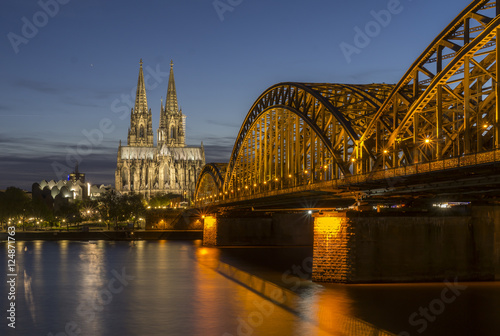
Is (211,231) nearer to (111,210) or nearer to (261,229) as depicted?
(261,229)

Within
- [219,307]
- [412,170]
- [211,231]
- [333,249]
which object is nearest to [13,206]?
[211,231]

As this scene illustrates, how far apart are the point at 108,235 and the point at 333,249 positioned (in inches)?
3800

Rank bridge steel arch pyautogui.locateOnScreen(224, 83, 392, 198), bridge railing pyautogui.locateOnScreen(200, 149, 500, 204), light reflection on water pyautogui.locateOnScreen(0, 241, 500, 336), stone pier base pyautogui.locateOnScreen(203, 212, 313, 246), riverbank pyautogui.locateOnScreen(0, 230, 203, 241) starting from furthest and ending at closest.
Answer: riverbank pyautogui.locateOnScreen(0, 230, 203, 241) → stone pier base pyautogui.locateOnScreen(203, 212, 313, 246) → bridge steel arch pyautogui.locateOnScreen(224, 83, 392, 198) → light reflection on water pyautogui.locateOnScreen(0, 241, 500, 336) → bridge railing pyautogui.locateOnScreen(200, 149, 500, 204)

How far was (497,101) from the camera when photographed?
37125mm

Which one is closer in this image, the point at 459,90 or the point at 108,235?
the point at 459,90

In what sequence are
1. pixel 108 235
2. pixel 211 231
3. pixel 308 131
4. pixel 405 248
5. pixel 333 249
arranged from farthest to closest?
pixel 108 235
pixel 211 231
pixel 308 131
pixel 333 249
pixel 405 248

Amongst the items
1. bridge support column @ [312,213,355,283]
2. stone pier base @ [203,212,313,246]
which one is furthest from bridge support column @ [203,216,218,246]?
bridge support column @ [312,213,355,283]

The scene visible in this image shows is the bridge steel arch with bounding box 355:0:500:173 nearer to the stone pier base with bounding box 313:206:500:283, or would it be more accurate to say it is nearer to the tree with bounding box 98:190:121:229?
the stone pier base with bounding box 313:206:500:283

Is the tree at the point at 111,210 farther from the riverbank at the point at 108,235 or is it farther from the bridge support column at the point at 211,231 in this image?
the bridge support column at the point at 211,231

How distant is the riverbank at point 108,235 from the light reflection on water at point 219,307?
72201mm

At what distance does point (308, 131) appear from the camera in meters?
83.2

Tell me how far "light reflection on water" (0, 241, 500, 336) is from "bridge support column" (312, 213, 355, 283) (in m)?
1.52

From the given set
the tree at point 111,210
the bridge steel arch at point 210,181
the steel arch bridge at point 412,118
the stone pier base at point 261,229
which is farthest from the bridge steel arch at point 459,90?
the tree at point 111,210

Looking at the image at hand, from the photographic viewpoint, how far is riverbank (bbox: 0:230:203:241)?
135 metres
